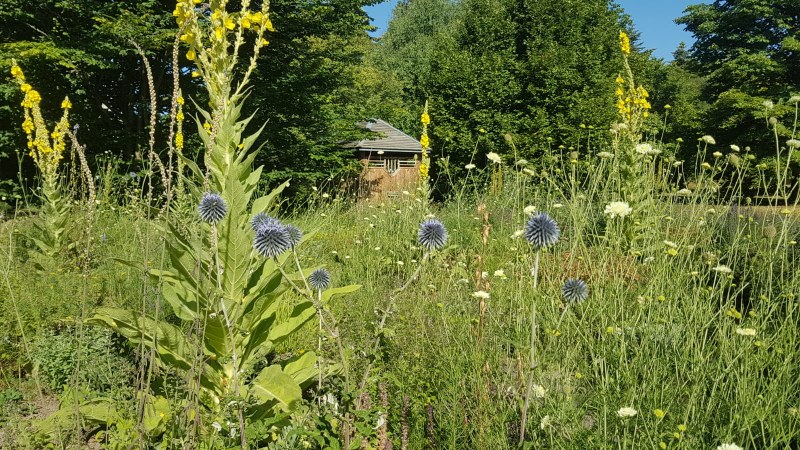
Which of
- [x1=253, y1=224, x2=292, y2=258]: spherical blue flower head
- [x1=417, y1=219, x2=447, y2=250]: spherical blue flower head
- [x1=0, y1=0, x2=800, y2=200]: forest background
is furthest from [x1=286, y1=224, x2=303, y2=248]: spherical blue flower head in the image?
[x1=0, y1=0, x2=800, y2=200]: forest background

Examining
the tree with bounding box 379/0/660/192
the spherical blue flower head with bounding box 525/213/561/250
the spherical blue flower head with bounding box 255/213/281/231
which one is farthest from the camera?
the tree with bounding box 379/0/660/192

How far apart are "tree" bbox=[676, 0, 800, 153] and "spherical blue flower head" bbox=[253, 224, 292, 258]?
1846cm

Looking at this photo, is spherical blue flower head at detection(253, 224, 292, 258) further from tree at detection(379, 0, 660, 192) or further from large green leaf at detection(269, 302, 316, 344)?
tree at detection(379, 0, 660, 192)

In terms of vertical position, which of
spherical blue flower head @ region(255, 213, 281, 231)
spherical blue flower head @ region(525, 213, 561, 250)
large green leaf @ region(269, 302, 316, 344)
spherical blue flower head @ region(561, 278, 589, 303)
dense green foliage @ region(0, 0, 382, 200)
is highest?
dense green foliage @ region(0, 0, 382, 200)

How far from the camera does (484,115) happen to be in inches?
517

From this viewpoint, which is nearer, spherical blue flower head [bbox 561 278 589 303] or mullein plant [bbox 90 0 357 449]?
spherical blue flower head [bbox 561 278 589 303]

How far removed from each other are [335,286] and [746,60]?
64.0 ft

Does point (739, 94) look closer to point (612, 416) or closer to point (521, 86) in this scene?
point (521, 86)

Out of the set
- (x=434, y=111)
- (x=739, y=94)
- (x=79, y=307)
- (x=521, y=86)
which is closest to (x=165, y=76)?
(x=434, y=111)

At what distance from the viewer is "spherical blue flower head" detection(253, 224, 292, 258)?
2041 millimetres

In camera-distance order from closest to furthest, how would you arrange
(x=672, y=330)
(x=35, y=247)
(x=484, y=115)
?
(x=672, y=330)
(x=35, y=247)
(x=484, y=115)

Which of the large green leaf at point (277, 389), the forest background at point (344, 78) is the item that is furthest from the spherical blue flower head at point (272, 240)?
the forest background at point (344, 78)

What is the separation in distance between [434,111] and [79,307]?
1166 centimetres

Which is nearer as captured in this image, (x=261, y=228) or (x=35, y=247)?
(x=261, y=228)
